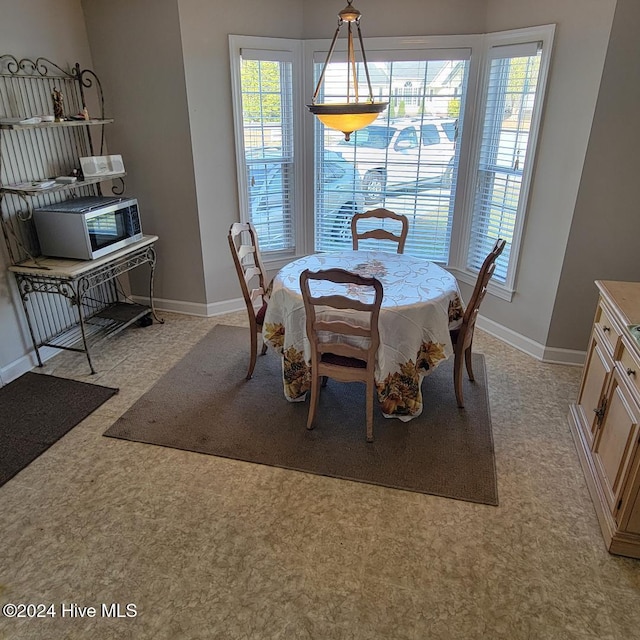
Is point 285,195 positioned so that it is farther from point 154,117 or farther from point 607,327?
point 607,327

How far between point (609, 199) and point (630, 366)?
1498mm

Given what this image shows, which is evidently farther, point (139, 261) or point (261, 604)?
point (139, 261)

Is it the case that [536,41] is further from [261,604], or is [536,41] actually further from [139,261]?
[261,604]

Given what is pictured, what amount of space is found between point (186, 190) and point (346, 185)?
1412 millimetres

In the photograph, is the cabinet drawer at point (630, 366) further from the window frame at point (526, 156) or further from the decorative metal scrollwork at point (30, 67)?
the decorative metal scrollwork at point (30, 67)

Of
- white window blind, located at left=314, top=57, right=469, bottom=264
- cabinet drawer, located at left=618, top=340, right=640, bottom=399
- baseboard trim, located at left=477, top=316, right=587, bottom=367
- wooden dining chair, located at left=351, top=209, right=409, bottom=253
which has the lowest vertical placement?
baseboard trim, located at left=477, top=316, right=587, bottom=367

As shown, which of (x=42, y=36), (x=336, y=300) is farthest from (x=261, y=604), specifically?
(x=42, y=36)

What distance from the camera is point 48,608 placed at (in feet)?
6.21

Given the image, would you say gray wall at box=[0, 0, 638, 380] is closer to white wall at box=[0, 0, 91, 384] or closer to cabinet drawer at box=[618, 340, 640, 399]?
white wall at box=[0, 0, 91, 384]

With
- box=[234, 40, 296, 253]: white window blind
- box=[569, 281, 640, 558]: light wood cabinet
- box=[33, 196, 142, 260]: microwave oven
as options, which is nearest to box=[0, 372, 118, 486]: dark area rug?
box=[33, 196, 142, 260]: microwave oven

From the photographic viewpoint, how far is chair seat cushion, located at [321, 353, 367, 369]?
8.97ft

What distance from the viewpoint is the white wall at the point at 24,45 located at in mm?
3154

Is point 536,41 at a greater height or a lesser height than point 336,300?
greater

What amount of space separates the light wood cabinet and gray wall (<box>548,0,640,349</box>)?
2.45ft
